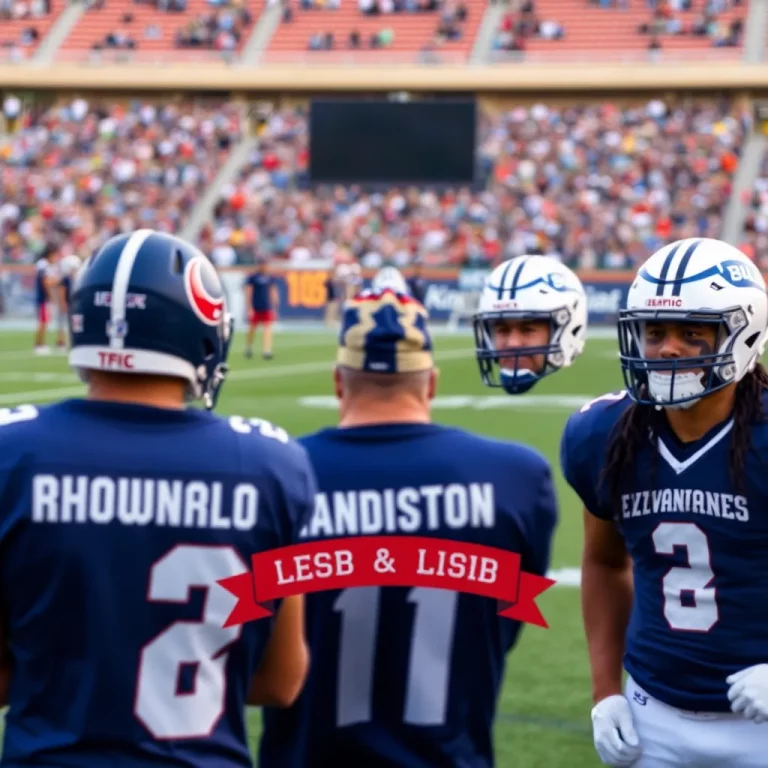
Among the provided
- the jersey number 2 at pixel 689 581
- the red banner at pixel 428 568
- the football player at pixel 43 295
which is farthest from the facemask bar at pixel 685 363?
the football player at pixel 43 295

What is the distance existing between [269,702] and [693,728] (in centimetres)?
106

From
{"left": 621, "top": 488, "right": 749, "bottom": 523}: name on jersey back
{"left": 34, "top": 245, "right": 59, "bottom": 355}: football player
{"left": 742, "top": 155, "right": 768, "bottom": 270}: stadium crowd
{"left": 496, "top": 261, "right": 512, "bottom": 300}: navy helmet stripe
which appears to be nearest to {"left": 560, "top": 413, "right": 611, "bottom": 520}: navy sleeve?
{"left": 621, "top": 488, "right": 749, "bottom": 523}: name on jersey back

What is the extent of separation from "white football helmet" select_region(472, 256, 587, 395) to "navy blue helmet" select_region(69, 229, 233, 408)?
2677mm

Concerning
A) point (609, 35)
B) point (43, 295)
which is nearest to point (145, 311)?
point (43, 295)

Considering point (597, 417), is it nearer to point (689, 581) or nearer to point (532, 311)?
point (689, 581)

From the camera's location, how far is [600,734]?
3240mm

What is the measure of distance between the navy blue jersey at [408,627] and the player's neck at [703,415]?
0.63 meters

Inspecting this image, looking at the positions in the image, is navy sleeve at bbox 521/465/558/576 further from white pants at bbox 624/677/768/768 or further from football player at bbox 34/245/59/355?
football player at bbox 34/245/59/355

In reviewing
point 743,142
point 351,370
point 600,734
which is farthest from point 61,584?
point 743,142

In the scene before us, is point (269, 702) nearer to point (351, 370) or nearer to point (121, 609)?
point (121, 609)

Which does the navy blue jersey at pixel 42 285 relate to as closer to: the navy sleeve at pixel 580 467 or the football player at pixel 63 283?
the football player at pixel 63 283

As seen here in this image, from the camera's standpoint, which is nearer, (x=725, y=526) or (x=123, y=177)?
(x=725, y=526)

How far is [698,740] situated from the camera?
312cm

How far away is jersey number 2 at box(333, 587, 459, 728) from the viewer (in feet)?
8.80
